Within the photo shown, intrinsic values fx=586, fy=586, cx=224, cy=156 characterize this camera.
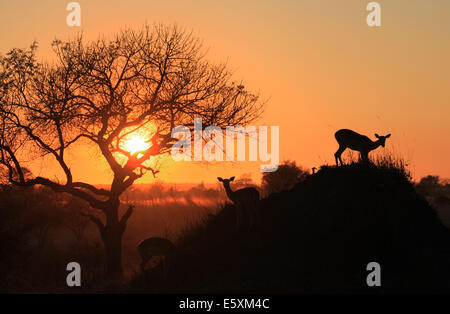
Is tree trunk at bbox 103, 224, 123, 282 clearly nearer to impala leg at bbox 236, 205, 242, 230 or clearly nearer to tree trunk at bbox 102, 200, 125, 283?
tree trunk at bbox 102, 200, 125, 283

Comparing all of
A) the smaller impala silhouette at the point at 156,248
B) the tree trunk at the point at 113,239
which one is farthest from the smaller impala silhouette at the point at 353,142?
the tree trunk at the point at 113,239

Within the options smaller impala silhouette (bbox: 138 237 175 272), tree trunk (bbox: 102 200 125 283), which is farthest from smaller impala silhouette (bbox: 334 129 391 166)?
tree trunk (bbox: 102 200 125 283)

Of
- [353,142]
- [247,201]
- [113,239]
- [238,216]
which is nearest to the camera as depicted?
[247,201]

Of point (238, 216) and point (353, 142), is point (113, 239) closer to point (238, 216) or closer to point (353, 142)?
point (238, 216)

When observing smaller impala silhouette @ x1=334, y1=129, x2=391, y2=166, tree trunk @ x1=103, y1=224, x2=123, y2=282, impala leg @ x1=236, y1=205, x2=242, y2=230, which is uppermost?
smaller impala silhouette @ x1=334, y1=129, x2=391, y2=166

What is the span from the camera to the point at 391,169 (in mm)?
25125

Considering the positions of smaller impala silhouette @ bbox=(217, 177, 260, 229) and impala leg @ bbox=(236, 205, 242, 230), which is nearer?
smaller impala silhouette @ bbox=(217, 177, 260, 229)

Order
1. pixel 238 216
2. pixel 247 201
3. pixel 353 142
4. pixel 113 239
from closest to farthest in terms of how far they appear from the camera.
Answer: pixel 247 201 → pixel 238 216 → pixel 353 142 → pixel 113 239

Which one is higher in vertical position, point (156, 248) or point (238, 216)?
point (238, 216)

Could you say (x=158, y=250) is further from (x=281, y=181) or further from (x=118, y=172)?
(x=281, y=181)

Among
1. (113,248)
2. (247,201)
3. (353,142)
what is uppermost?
(353,142)

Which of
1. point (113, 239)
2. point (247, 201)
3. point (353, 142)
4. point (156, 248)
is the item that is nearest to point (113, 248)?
point (113, 239)

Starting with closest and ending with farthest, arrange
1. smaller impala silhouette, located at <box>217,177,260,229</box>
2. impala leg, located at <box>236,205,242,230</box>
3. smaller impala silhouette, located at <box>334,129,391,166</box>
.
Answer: smaller impala silhouette, located at <box>217,177,260,229</box> → impala leg, located at <box>236,205,242,230</box> → smaller impala silhouette, located at <box>334,129,391,166</box>

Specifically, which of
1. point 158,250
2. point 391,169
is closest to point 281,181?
point 391,169
